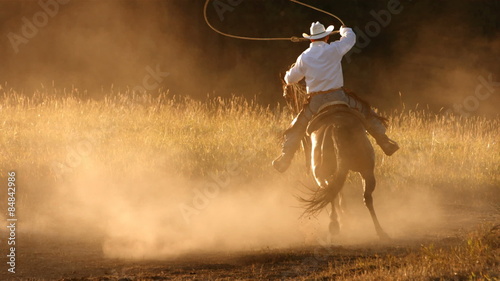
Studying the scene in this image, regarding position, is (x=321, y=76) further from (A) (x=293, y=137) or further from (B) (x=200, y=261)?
(B) (x=200, y=261)

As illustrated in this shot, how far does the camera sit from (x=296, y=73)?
39.2ft

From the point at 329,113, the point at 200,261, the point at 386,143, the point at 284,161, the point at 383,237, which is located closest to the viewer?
the point at 200,261

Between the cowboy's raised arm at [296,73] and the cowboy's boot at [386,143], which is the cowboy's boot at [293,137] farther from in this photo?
the cowboy's boot at [386,143]

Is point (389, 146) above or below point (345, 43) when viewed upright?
below

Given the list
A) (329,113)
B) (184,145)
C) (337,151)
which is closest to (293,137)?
(329,113)

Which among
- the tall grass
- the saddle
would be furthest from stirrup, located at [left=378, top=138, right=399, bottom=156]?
the tall grass

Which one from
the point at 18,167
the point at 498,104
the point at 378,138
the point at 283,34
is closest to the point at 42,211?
the point at 18,167

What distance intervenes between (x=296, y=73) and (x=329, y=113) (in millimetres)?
889

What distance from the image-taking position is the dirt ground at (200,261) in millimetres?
9828

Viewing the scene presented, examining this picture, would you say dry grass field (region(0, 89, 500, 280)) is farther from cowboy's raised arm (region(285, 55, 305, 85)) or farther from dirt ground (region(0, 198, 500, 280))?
cowboy's raised arm (region(285, 55, 305, 85))

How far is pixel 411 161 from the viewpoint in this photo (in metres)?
16.8

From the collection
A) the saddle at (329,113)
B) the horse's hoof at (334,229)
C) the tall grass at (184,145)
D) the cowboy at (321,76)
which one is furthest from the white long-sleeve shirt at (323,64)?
the tall grass at (184,145)

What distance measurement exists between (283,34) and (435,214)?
15.4 m

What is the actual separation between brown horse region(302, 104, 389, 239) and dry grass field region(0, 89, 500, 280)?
731 millimetres
